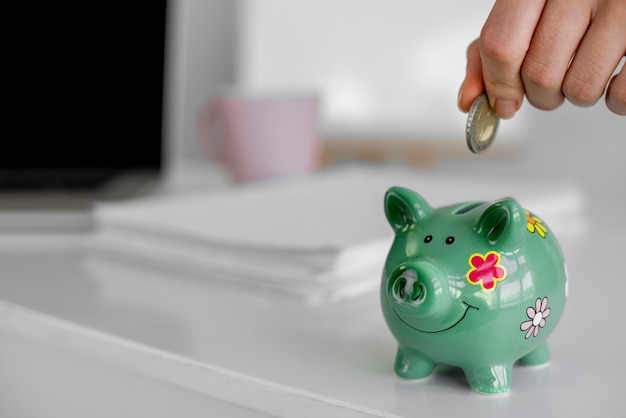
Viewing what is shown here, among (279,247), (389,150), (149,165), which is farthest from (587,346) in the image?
(389,150)

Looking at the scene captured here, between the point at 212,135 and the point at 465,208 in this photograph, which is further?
the point at 212,135

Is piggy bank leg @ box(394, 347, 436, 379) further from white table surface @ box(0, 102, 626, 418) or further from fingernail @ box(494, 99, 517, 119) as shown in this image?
fingernail @ box(494, 99, 517, 119)

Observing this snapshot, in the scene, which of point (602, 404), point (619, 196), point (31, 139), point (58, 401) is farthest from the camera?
point (619, 196)

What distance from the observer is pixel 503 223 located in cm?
37

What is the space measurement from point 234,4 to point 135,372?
1.06 m

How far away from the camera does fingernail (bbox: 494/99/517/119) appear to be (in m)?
0.39

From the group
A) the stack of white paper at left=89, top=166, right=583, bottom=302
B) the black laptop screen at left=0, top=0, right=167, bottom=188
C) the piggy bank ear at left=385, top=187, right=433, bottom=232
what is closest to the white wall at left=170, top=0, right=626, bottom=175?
the black laptop screen at left=0, top=0, right=167, bottom=188

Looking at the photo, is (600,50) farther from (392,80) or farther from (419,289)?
(392,80)

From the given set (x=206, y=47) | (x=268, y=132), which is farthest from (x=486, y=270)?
(x=206, y=47)

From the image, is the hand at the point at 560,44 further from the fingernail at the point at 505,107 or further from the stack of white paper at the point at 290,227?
the stack of white paper at the point at 290,227

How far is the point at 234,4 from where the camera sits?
1.41 m

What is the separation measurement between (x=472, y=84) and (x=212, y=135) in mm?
613

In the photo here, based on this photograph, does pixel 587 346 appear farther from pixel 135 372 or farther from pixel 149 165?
pixel 149 165

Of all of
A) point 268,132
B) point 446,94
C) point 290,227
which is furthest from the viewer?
point 446,94
